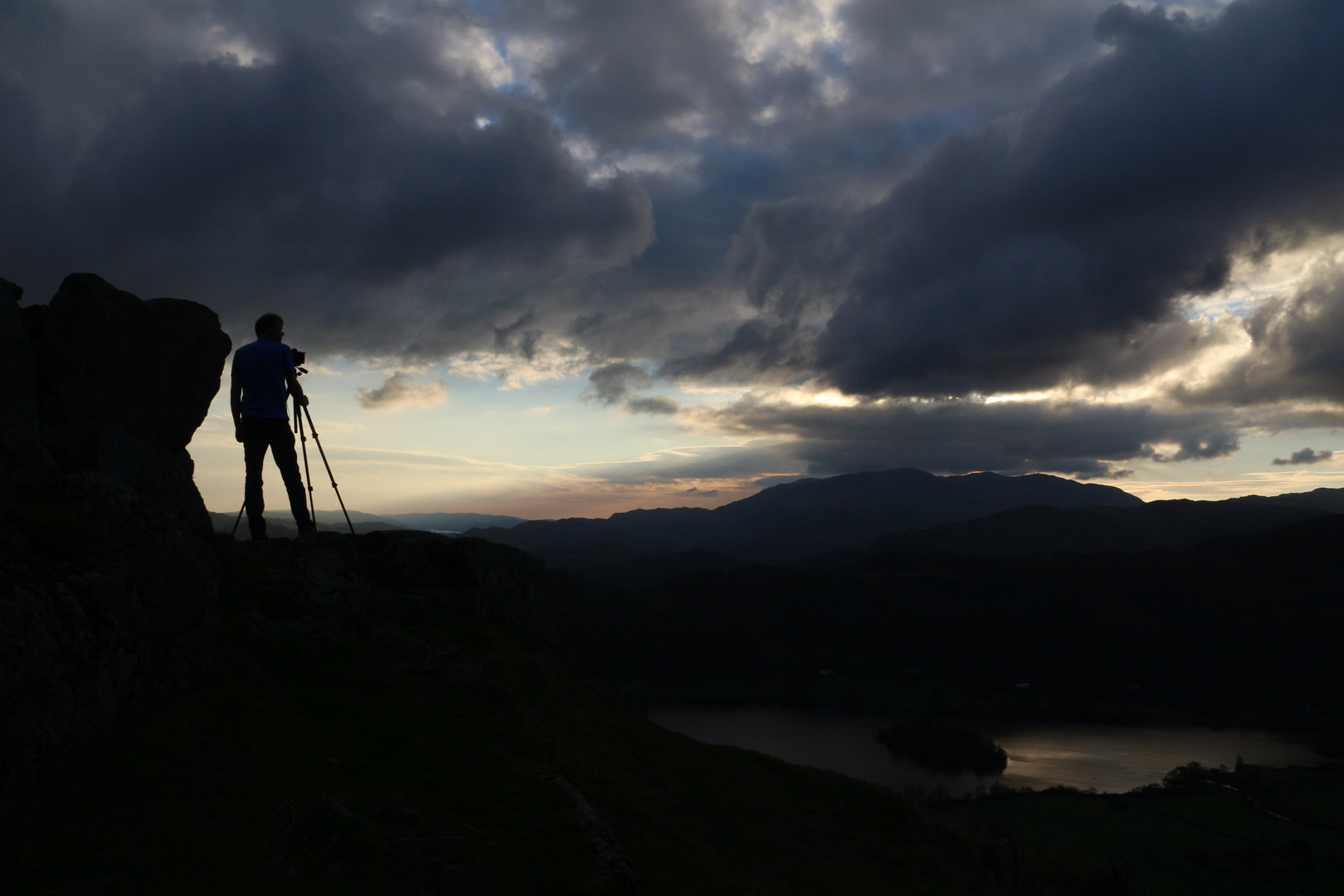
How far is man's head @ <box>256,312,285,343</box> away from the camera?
15.1 metres

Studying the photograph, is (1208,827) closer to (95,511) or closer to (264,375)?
(264,375)

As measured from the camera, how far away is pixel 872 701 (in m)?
200

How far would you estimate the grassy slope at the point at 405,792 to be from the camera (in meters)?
6.19

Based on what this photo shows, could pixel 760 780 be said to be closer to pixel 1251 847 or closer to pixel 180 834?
pixel 180 834

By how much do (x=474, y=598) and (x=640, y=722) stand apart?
208 inches

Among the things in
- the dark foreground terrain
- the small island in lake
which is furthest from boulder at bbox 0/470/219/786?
the small island in lake

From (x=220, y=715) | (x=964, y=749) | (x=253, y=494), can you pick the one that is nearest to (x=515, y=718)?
(x=220, y=715)

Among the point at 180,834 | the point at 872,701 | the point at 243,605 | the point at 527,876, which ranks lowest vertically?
the point at 872,701

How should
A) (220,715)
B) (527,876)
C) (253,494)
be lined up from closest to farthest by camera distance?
(527,876) → (220,715) → (253,494)

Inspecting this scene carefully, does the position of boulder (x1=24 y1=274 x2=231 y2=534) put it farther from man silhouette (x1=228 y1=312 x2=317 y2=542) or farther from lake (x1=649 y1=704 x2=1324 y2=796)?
lake (x1=649 y1=704 x2=1324 y2=796)

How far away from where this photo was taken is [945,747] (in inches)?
5709

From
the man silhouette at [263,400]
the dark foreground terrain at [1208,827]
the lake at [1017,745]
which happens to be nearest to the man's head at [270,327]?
the man silhouette at [263,400]

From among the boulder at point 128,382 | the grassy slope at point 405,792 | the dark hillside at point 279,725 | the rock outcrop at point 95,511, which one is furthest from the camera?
the boulder at point 128,382

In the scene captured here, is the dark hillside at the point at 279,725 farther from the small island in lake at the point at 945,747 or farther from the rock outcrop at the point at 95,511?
the small island in lake at the point at 945,747
